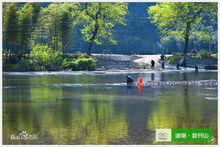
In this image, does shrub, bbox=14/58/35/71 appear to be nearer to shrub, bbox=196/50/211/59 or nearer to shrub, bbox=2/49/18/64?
shrub, bbox=2/49/18/64

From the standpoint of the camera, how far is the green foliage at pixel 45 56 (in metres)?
44.7

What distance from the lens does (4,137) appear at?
61.0 ft

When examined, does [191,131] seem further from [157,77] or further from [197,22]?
[197,22]

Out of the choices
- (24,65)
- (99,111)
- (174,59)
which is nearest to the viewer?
(99,111)

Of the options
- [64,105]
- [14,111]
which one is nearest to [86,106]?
[64,105]

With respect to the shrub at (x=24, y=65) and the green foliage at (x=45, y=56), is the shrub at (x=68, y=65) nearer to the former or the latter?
the green foliage at (x=45, y=56)

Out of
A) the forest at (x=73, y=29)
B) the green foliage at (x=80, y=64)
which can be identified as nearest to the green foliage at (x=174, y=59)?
the forest at (x=73, y=29)

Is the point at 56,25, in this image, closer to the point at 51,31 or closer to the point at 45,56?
the point at 51,31

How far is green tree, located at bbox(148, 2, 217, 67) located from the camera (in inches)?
2000

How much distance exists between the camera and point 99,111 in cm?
2281

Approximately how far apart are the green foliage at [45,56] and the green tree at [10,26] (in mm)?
1494

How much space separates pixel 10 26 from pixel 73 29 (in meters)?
8.75

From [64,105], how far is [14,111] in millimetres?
2229

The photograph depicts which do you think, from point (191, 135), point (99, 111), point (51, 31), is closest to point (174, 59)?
point (51, 31)
